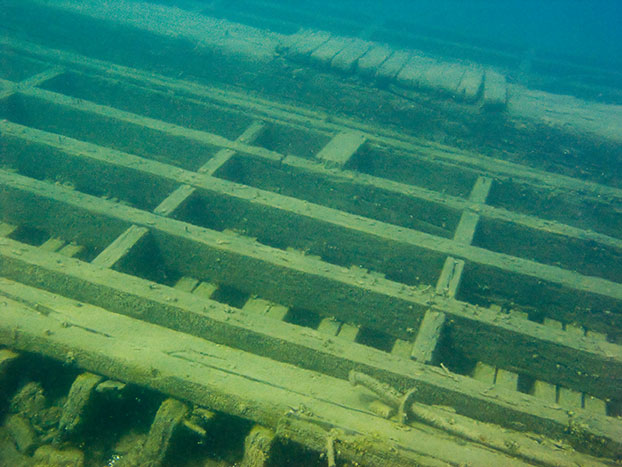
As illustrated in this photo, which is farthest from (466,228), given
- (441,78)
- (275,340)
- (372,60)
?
(372,60)

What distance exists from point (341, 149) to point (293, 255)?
1432 millimetres

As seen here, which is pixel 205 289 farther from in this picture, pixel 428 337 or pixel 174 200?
pixel 428 337

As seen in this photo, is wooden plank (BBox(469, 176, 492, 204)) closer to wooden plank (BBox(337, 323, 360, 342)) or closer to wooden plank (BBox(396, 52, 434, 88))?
wooden plank (BBox(396, 52, 434, 88))

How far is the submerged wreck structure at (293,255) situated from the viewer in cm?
184

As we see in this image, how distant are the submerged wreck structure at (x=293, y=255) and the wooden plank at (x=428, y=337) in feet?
0.04

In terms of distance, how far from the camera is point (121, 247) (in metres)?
2.48

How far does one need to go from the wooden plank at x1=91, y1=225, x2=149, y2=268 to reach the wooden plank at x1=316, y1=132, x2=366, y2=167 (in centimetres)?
156

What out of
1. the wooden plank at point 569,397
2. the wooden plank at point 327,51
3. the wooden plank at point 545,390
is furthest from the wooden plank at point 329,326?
the wooden plank at point 327,51

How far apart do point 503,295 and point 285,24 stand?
6962 millimetres

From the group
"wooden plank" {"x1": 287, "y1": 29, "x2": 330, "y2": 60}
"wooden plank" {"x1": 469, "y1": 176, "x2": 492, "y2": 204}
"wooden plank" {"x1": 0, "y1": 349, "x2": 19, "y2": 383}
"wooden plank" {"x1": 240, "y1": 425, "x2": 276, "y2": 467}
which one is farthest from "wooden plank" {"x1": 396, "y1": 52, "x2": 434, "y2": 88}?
"wooden plank" {"x1": 0, "y1": 349, "x2": 19, "y2": 383}

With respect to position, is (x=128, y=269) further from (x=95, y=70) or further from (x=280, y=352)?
(x=95, y=70)

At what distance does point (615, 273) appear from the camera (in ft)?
10.1

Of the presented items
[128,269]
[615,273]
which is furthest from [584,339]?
[128,269]

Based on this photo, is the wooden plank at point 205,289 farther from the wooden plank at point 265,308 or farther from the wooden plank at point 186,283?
the wooden plank at point 265,308
